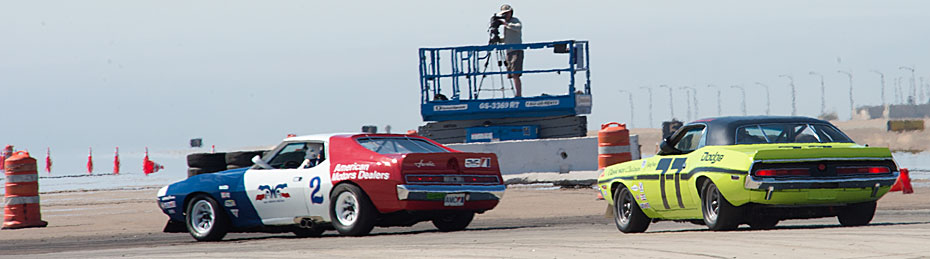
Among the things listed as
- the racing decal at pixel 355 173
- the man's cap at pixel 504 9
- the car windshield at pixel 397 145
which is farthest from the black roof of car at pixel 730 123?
the man's cap at pixel 504 9

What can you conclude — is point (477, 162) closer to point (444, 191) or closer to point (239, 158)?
point (444, 191)

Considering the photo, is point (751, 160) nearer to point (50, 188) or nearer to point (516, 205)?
point (516, 205)

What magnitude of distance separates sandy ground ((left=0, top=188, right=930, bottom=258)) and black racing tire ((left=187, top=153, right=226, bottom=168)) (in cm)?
100

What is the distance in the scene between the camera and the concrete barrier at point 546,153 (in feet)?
91.0

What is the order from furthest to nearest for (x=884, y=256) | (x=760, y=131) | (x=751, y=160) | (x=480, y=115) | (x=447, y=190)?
Answer: (x=480, y=115) < (x=447, y=190) < (x=760, y=131) < (x=751, y=160) < (x=884, y=256)

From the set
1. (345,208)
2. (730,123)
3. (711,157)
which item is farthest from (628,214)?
(345,208)

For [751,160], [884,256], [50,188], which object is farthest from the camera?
[50,188]

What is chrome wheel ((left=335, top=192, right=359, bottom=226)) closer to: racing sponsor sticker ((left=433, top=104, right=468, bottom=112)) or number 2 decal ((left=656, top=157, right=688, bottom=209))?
number 2 decal ((left=656, top=157, right=688, bottom=209))

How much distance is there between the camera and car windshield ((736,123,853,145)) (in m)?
12.5

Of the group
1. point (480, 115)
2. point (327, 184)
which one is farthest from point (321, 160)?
point (480, 115)

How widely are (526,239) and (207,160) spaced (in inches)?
268

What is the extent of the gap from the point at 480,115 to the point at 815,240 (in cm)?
2129

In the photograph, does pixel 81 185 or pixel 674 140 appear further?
pixel 81 185

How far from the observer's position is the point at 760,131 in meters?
12.6
